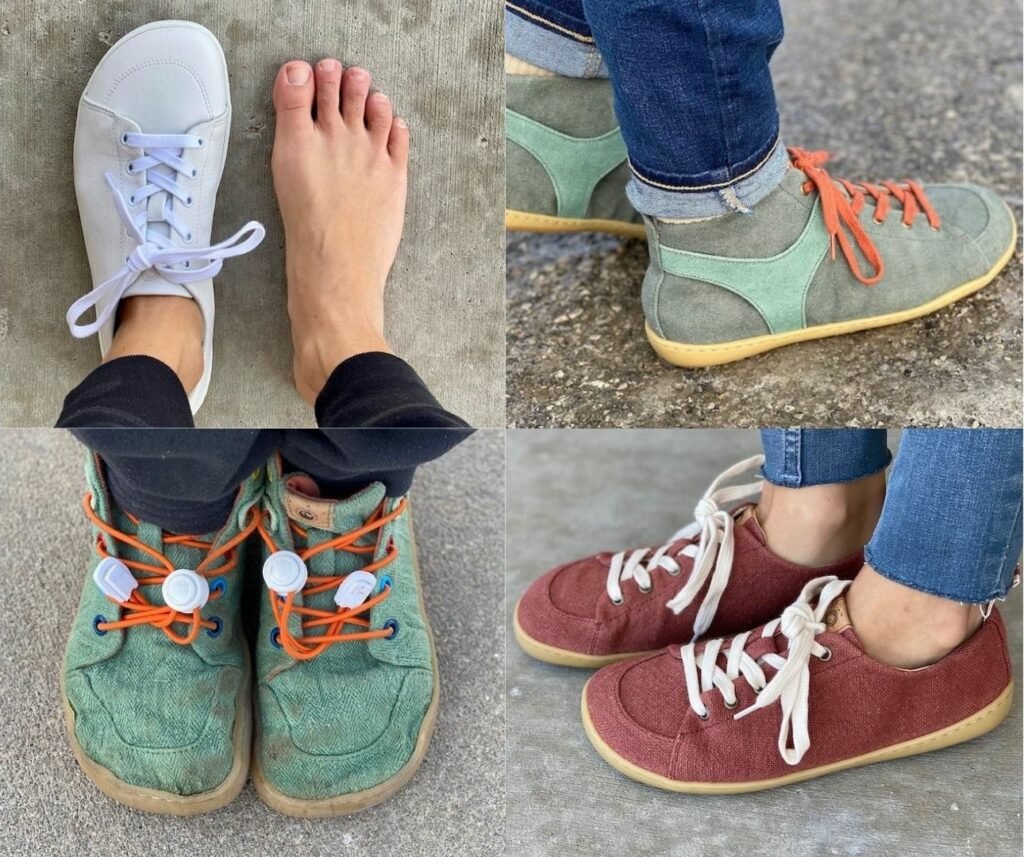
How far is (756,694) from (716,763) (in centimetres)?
6

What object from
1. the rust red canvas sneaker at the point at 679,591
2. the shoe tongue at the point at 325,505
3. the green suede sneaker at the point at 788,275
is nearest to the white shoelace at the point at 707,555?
the rust red canvas sneaker at the point at 679,591

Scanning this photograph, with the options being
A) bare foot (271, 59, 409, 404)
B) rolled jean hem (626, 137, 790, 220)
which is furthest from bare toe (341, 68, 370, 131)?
rolled jean hem (626, 137, 790, 220)

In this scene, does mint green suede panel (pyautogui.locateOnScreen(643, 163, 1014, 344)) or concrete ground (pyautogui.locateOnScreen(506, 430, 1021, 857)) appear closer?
concrete ground (pyautogui.locateOnScreen(506, 430, 1021, 857))

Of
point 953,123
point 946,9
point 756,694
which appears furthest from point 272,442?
point 946,9

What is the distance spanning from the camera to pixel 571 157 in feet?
2.70

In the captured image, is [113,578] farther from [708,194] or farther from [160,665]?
[708,194]

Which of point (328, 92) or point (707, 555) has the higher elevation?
point (328, 92)

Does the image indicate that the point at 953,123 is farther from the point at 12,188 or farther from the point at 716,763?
the point at 12,188

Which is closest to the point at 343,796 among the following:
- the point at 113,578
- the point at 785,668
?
the point at 113,578

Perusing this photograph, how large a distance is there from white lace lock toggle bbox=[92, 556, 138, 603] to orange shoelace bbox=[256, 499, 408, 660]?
10cm

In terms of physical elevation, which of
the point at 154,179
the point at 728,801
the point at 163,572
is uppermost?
the point at 154,179

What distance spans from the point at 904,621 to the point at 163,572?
530 mm

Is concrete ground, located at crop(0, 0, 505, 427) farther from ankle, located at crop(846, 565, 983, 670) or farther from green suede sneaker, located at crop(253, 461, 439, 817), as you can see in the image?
ankle, located at crop(846, 565, 983, 670)

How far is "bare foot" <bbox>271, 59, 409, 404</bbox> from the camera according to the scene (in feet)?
2.21
